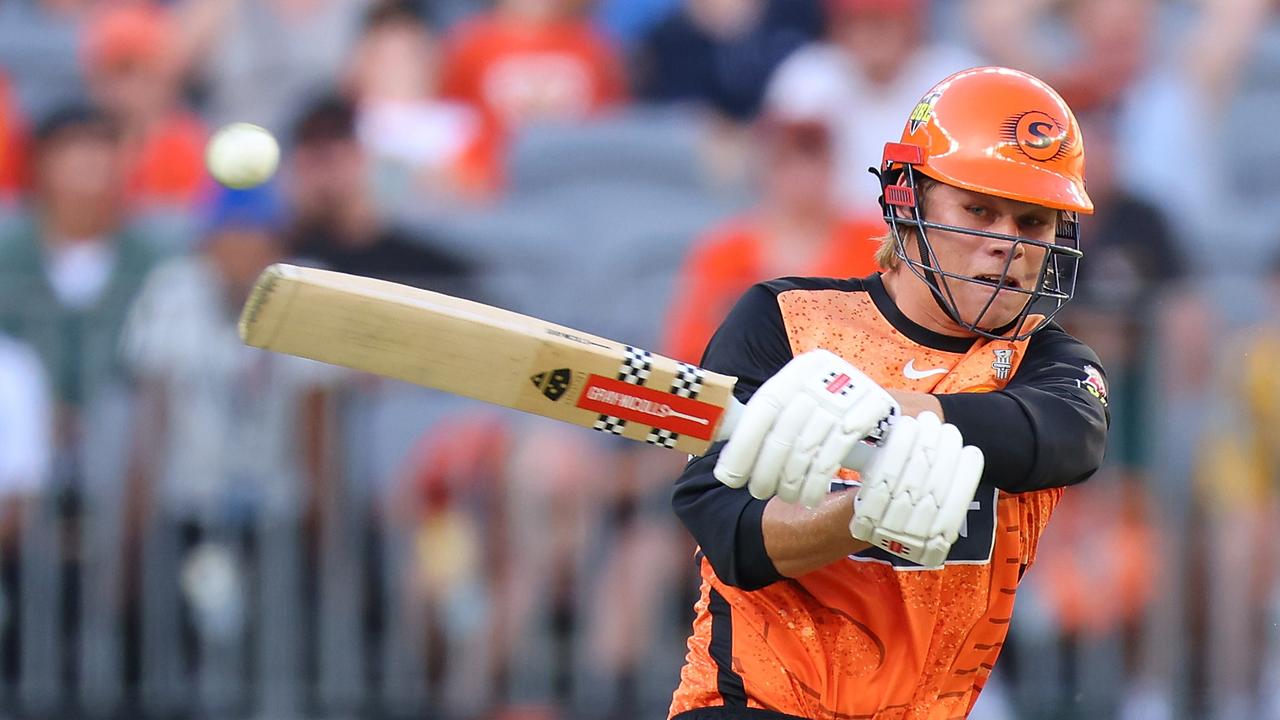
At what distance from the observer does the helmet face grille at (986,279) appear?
11.8ft

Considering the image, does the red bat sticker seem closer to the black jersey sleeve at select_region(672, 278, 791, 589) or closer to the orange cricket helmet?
the black jersey sleeve at select_region(672, 278, 791, 589)

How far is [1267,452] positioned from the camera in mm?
7223

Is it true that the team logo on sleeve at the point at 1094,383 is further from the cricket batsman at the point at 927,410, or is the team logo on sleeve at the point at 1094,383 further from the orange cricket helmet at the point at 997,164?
the orange cricket helmet at the point at 997,164

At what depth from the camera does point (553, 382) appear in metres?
3.26

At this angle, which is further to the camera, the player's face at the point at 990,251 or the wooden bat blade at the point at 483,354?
the player's face at the point at 990,251

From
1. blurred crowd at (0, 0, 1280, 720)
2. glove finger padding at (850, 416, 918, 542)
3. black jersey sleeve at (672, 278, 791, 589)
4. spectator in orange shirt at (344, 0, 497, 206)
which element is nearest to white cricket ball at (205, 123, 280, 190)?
blurred crowd at (0, 0, 1280, 720)

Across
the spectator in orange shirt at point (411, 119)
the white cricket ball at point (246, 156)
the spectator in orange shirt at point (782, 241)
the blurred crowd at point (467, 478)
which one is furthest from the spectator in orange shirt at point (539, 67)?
the white cricket ball at point (246, 156)

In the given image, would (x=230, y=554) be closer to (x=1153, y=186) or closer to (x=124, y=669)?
(x=124, y=669)

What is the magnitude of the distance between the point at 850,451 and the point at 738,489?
0.50 m

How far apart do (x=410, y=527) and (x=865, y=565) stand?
166 inches

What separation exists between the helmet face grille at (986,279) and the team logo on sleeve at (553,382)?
832 millimetres

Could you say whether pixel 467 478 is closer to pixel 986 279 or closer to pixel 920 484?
pixel 986 279

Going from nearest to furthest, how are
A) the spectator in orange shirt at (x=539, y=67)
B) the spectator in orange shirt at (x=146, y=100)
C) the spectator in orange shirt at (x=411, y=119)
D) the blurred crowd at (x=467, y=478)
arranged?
the blurred crowd at (x=467, y=478) < the spectator in orange shirt at (x=411, y=119) < the spectator in orange shirt at (x=146, y=100) < the spectator in orange shirt at (x=539, y=67)

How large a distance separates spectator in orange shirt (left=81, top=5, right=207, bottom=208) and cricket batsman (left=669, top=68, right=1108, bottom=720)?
6.16 meters
